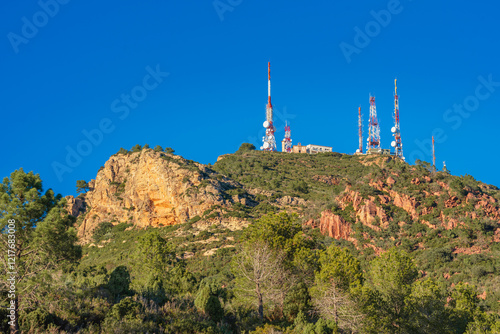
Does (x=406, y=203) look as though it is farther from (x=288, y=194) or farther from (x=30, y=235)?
→ (x=30, y=235)

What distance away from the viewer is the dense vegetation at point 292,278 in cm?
2016

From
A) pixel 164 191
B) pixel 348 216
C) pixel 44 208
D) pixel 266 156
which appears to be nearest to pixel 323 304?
pixel 44 208

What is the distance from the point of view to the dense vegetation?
20.2m

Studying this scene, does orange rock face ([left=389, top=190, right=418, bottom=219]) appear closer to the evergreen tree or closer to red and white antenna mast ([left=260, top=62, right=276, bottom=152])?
the evergreen tree

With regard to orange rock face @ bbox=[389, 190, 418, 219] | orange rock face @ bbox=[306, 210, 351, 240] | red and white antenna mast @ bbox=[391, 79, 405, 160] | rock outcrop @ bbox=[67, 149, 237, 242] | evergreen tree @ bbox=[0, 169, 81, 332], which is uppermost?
red and white antenna mast @ bbox=[391, 79, 405, 160]

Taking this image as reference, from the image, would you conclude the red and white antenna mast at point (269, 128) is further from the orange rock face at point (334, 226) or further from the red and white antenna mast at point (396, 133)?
the orange rock face at point (334, 226)

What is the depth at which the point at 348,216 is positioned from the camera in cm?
5941

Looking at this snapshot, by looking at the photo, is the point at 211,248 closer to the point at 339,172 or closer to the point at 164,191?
the point at 164,191

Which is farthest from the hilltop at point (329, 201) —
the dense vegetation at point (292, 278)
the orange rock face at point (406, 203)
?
the dense vegetation at point (292, 278)

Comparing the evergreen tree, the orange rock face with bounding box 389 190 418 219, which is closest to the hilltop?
the orange rock face with bounding box 389 190 418 219

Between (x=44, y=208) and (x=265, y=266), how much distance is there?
16.1 meters

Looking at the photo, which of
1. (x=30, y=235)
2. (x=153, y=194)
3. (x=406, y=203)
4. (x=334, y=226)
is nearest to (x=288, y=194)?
A: (x=153, y=194)

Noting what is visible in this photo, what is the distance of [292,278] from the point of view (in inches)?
1309

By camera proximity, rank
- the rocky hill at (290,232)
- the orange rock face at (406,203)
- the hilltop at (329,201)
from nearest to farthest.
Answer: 1. the rocky hill at (290,232)
2. the hilltop at (329,201)
3. the orange rock face at (406,203)
